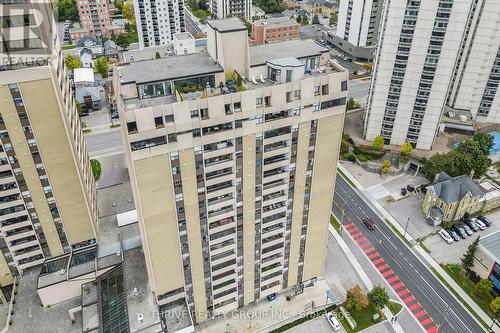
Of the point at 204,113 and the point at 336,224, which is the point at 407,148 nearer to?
the point at 336,224

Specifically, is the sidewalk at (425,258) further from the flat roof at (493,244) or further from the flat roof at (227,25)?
the flat roof at (227,25)

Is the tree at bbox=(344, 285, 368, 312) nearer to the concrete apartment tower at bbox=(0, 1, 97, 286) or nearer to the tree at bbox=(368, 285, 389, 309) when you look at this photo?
the tree at bbox=(368, 285, 389, 309)

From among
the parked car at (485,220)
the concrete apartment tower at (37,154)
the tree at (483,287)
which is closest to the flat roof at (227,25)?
the concrete apartment tower at (37,154)

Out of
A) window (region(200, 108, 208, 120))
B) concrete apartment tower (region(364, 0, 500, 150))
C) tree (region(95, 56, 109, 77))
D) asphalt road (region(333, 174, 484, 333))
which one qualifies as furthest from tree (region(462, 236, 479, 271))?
tree (region(95, 56, 109, 77))

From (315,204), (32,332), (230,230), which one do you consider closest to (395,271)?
(315,204)

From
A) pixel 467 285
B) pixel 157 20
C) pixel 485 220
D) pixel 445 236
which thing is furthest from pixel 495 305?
pixel 157 20

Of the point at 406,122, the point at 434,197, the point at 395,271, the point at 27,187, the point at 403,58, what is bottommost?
the point at 395,271

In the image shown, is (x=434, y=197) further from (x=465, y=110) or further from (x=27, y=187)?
(x=27, y=187)
